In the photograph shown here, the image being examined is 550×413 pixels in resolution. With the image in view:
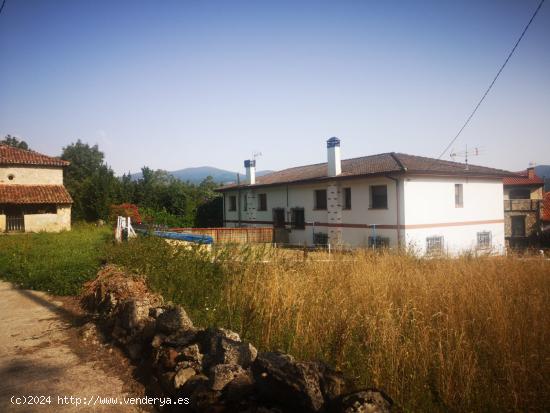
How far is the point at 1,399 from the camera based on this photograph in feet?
12.2

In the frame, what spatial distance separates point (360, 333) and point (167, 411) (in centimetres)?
223

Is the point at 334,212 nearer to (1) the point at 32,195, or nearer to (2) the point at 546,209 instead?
(1) the point at 32,195

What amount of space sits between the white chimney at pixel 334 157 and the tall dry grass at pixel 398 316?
42.9 ft

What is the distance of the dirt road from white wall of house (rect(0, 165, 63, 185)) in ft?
79.2

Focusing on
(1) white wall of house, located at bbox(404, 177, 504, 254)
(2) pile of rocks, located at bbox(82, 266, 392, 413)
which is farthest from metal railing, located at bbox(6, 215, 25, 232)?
(1) white wall of house, located at bbox(404, 177, 504, 254)

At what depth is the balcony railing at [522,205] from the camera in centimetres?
2784

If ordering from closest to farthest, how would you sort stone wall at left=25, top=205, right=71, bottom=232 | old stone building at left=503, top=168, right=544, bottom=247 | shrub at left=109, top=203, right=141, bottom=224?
stone wall at left=25, top=205, right=71, bottom=232 → shrub at left=109, top=203, right=141, bottom=224 → old stone building at left=503, top=168, right=544, bottom=247

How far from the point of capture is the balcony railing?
27844mm

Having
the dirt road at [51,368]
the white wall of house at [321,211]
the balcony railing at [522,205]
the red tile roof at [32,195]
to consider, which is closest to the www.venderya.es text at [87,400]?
the dirt road at [51,368]

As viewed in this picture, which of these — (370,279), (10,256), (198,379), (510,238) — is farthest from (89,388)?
(510,238)

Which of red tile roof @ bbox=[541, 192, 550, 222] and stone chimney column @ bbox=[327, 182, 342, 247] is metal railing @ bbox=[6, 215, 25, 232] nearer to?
stone chimney column @ bbox=[327, 182, 342, 247]

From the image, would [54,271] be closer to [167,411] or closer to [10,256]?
[10,256]

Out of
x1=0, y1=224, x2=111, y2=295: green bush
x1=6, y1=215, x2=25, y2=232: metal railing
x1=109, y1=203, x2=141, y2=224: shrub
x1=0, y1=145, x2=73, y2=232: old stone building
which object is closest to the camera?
x1=0, y1=224, x2=111, y2=295: green bush

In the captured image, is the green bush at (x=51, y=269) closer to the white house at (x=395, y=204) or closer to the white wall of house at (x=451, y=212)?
the white house at (x=395, y=204)
